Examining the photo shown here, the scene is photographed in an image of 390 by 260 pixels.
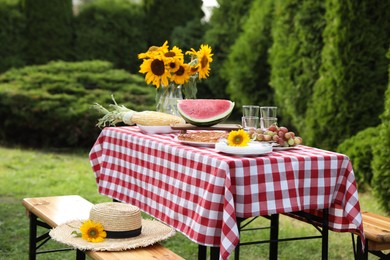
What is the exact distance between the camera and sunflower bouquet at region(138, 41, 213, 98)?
4.62m

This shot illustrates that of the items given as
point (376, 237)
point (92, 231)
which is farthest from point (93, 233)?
point (376, 237)

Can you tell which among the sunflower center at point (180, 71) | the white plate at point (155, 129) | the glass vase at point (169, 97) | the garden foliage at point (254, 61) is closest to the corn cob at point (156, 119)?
the white plate at point (155, 129)

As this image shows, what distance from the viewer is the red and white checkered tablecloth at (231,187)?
3.33m

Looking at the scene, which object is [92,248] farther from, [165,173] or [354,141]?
[354,141]

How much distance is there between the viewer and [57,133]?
10.8m

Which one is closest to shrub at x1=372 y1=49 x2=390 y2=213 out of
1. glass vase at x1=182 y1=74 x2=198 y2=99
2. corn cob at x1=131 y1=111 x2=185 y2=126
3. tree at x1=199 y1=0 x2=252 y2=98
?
glass vase at x1=182 y1=74 x2=198 y2=99

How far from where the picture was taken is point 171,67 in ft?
15.2

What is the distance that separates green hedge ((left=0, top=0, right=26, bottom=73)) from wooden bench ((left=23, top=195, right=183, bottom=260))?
30.1 feet

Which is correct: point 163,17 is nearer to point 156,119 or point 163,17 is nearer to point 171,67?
point 171,67

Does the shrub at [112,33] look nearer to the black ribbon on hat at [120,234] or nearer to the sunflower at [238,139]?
the black ribbon on hat at [120,234]

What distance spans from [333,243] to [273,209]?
2.73 meters

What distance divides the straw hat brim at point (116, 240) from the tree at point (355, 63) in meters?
4.79

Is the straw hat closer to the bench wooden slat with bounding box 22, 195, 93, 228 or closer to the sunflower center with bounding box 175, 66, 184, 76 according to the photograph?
the bench wooden slat with bounding box 22, 195, 93, 228

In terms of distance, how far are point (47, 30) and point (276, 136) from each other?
10.8 m
